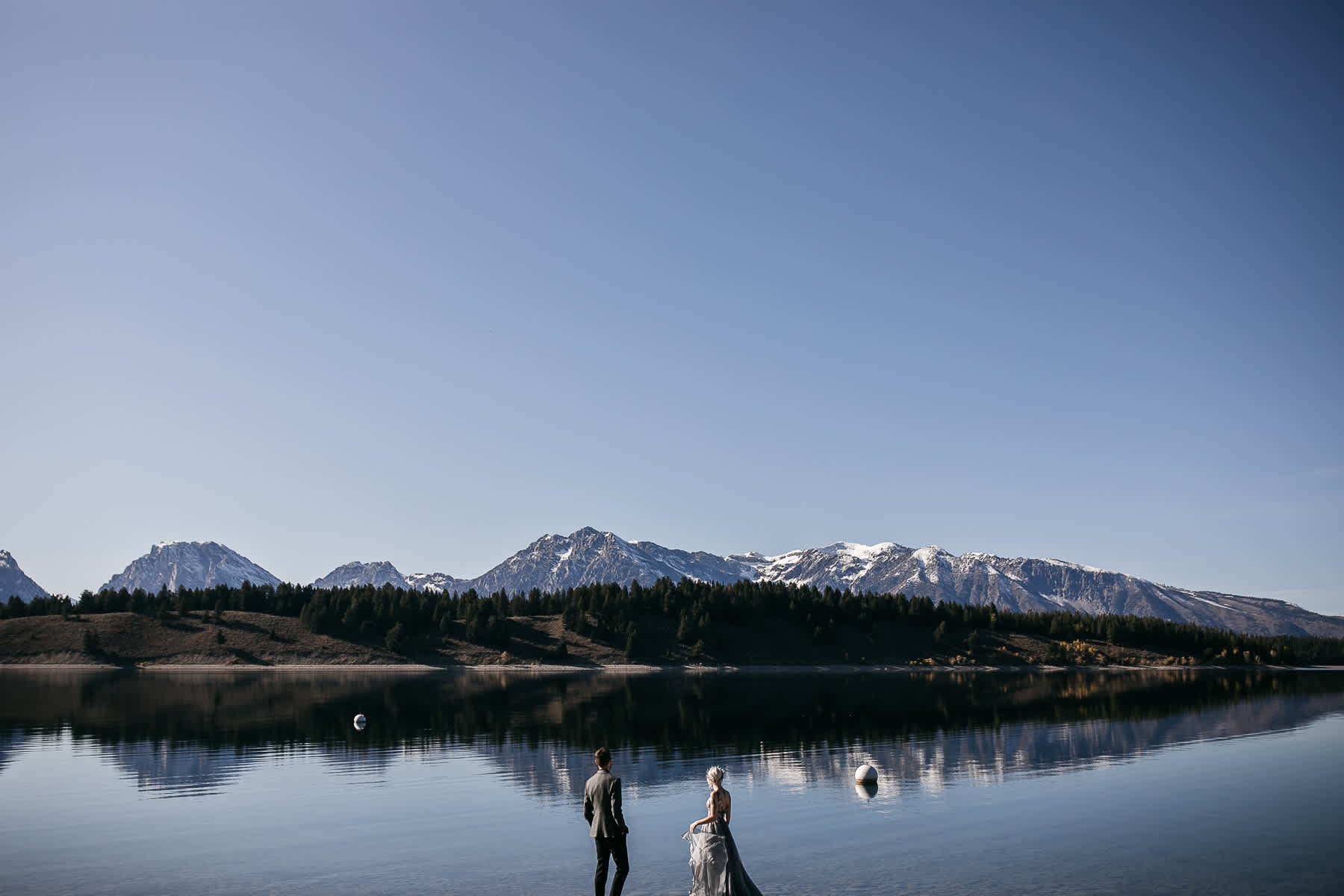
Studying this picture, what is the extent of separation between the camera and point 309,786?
136ft

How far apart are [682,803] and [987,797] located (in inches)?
492

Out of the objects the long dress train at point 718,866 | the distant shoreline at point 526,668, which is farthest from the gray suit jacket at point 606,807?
the distant shoreline at point 526,668

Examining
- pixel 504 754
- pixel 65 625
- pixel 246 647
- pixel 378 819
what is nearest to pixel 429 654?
pixel 246 647

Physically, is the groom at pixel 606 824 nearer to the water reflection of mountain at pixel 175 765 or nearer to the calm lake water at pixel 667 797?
the calm lake water at pixel 667 797

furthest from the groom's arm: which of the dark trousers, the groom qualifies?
the dark trousers

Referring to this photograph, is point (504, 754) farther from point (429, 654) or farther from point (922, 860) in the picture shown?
point (429, 654)

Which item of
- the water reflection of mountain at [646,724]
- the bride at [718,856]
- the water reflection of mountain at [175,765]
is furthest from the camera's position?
the water reflection of mountain at [646,724]

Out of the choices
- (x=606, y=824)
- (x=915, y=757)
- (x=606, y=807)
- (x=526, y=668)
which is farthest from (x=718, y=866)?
(x=526, y=668)

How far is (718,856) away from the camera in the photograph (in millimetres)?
21359

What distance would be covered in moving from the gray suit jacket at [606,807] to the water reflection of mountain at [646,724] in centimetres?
1797

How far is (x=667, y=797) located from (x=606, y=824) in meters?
17.4

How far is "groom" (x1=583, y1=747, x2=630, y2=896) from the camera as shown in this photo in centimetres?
2153

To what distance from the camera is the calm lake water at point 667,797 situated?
25.7 meters

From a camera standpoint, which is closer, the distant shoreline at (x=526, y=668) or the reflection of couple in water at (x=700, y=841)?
the reflection of couple in water at (x=700, y=841)
